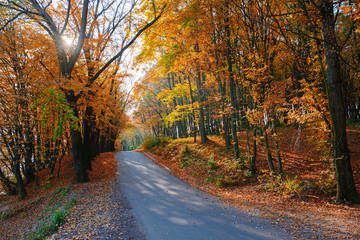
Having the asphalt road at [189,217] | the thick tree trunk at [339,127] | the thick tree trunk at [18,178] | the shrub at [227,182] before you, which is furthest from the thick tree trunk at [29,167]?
the thick tree trunk at [339,127]

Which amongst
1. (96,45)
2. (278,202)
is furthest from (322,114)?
(96,45)

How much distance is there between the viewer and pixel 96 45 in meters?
10.6

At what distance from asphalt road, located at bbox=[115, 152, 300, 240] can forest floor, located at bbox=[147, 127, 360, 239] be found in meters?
0.65


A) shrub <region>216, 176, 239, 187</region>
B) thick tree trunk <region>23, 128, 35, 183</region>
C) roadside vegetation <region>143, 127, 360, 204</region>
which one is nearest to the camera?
roadside vegetation <region>143, 127, 360, 204</region>

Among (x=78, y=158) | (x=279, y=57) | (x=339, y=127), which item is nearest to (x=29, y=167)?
(x=78, y=158)

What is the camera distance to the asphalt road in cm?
437

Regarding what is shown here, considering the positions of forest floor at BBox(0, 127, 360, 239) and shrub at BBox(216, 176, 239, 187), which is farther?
shrub at BBox(216, 176, 239, 187)

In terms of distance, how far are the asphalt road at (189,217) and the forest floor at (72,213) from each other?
48 centimetres

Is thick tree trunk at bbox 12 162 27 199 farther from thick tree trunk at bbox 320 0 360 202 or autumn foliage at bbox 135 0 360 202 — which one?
thick tree trunk at bbox 320 0 360 202

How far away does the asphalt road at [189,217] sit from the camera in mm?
4367

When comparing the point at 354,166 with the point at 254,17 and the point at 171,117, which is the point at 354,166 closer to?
the point at 254,17

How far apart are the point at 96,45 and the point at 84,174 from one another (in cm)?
718

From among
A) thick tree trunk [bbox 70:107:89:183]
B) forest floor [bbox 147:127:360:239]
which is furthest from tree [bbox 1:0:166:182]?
forest floor [bbox 147:127:360:239]

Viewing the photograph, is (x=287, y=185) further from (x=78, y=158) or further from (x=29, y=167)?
(x=29, y=167)
